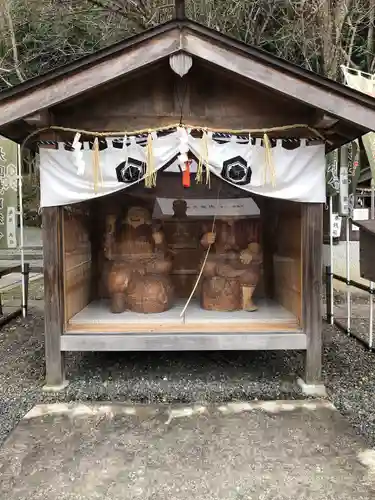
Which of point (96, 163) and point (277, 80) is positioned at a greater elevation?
point (277, 80)

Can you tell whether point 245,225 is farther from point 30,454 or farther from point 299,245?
point 30,454

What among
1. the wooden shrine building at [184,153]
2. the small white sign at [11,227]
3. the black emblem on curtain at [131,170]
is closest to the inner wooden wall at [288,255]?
the wooden shrine building at [184,153]

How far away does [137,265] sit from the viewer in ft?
18.6

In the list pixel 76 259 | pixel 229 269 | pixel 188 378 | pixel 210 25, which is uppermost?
pixel 210 25

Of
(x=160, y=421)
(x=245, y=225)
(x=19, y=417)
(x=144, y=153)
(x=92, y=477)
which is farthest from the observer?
(x=245, y=225)

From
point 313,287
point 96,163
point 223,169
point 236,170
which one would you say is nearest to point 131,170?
point 96,163

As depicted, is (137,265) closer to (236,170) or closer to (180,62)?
(236,170)

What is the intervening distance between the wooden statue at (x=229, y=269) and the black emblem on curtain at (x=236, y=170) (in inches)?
49.6

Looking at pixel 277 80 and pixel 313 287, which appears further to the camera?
pixel 313 287

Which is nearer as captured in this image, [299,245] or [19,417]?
[19,417]

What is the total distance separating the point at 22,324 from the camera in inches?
311

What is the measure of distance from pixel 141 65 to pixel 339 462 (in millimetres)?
3621

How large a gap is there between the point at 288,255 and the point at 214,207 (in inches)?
42.9

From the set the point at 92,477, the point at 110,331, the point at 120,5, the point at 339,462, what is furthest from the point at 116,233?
the point at 120,5
